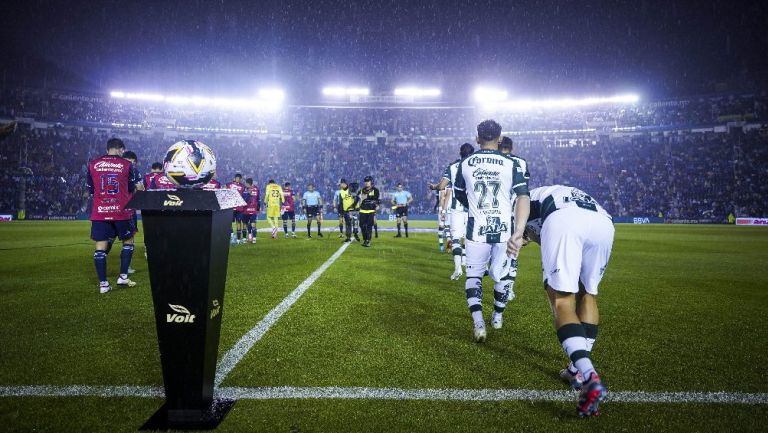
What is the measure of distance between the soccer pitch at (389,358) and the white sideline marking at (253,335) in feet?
0.10

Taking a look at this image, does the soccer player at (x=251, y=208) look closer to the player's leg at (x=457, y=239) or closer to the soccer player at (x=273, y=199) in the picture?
the soccer player at (x=273, y=199)

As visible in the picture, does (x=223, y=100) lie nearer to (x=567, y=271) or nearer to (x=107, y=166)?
(x=107, y=166)

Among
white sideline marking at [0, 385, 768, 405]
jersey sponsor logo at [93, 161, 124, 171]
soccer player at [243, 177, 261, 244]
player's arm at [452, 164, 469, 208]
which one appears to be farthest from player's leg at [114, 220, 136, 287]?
soccer player at [243, 177, 261, 244]

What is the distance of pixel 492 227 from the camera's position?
13.0ft

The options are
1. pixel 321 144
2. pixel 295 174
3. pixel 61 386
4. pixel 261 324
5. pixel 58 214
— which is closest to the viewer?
pixel 61 386

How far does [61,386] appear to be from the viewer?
9.25ft

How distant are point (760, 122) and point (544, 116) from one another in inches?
688

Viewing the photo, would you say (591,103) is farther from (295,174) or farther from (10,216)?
(10,216)

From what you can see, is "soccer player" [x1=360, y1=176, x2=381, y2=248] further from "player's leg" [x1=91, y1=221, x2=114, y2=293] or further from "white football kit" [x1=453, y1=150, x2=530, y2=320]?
"white football kit" [x1=453, y1=150, x2=530, y2=320]

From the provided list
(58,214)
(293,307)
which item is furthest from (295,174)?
(293,307)

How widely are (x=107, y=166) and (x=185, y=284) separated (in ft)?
16.4

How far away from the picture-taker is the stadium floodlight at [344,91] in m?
43.0

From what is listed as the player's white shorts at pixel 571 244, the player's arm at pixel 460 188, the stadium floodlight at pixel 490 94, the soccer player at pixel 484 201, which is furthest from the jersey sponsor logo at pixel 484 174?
the stadium floodlight at pixel 490 94

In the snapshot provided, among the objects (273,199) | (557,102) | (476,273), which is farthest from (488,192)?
(557,102)
